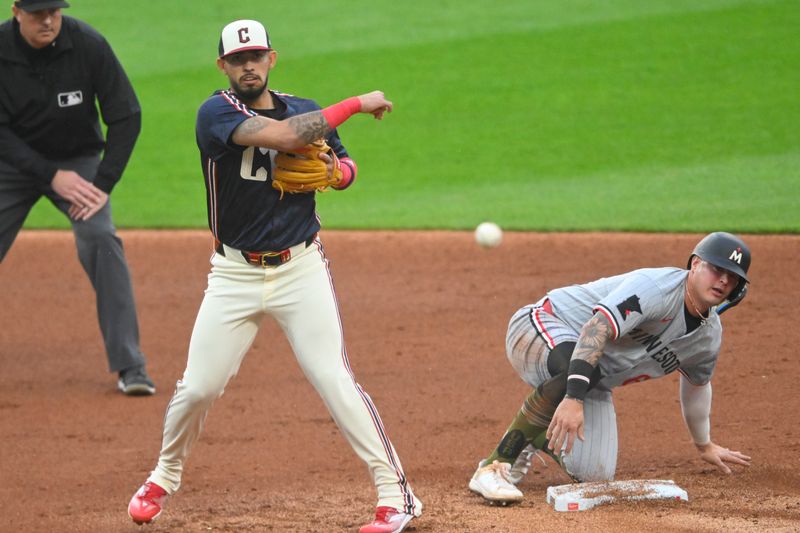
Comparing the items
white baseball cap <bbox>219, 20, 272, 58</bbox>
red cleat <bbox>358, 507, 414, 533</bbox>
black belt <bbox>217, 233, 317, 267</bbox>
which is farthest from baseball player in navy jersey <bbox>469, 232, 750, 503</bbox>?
white baseball cap <bbox>219, 20, 272, 58</bbox>

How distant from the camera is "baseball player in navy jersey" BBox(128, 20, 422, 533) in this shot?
4316 millimetres

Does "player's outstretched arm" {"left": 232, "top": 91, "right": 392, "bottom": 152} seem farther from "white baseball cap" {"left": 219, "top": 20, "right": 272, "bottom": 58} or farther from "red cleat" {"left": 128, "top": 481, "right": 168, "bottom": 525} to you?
"red cleat" {"left": 128, "top": 481, "right": 168, "bottom": 525}

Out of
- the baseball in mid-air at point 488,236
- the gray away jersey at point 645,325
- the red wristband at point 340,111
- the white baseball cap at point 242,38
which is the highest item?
the white baseball cap at point 242,38

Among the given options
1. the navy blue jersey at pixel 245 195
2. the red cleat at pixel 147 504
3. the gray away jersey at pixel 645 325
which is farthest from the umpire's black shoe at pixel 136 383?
the gray away jersey at pixel 645 325

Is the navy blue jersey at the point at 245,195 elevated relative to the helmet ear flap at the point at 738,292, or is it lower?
elevated

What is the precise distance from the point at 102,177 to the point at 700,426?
11.6 ft

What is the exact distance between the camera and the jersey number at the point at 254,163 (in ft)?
14.3

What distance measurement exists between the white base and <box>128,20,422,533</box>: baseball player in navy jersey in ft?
1.95

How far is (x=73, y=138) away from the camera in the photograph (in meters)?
6.45

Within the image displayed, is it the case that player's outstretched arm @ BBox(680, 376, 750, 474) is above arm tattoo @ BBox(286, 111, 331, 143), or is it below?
below

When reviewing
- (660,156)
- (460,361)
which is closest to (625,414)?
(460,361)

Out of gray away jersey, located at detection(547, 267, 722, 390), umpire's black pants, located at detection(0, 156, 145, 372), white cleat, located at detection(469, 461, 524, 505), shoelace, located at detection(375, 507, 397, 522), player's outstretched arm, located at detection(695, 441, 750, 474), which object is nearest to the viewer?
shoelace, located at detection(375, 507, 397, 522)

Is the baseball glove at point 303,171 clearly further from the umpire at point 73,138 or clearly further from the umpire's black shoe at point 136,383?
the umpire's black shoe at point 136,383

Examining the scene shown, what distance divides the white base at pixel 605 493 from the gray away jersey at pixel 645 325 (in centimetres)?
44
